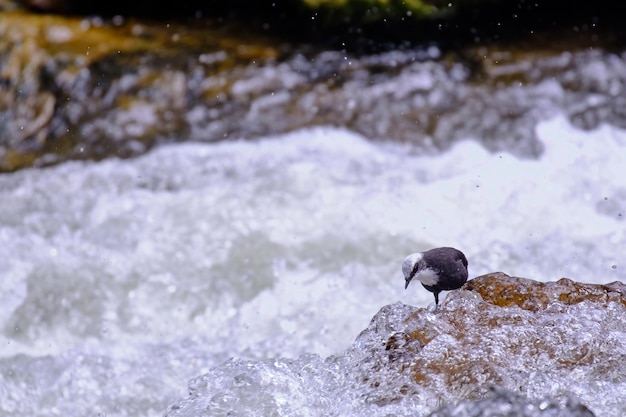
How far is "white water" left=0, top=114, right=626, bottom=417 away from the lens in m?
3.35

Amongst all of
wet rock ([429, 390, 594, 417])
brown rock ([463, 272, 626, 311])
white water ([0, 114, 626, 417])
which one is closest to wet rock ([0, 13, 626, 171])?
white water ([0, 114, 626, 417])

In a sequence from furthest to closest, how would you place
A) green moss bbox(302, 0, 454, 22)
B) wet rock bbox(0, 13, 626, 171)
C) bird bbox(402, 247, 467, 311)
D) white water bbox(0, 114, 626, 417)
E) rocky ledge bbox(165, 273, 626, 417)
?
1. green moss bbox(302, 0, 454, 22)
2. wet rock bbox(0, 13, 626, 171)
3. white water bbox(0, 114, 626, 417)
4. bird bbox(402, 247, 467, 311)
5. rocky ledge bbox(165, 273, 626, 417)

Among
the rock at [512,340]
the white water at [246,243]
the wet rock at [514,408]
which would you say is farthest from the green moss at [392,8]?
the wet rock at [514,408]

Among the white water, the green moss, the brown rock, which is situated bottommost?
the white water

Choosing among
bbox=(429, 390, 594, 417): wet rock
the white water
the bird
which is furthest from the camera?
the white water

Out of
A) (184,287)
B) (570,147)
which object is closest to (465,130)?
(570,147)

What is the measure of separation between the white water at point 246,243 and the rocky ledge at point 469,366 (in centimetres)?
88

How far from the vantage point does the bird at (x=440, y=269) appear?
221 cm

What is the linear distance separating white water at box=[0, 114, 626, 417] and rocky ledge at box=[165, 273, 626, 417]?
876mm

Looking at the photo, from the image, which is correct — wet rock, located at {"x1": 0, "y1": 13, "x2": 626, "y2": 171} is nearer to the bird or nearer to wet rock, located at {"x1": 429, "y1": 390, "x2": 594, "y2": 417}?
the bird

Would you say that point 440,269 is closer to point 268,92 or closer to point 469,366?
point 469,366

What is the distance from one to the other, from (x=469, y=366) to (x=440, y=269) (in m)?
0.30

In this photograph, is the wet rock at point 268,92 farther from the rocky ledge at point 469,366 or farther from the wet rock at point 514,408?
the wet rock at point 514,408

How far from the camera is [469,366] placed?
2.04 metres
